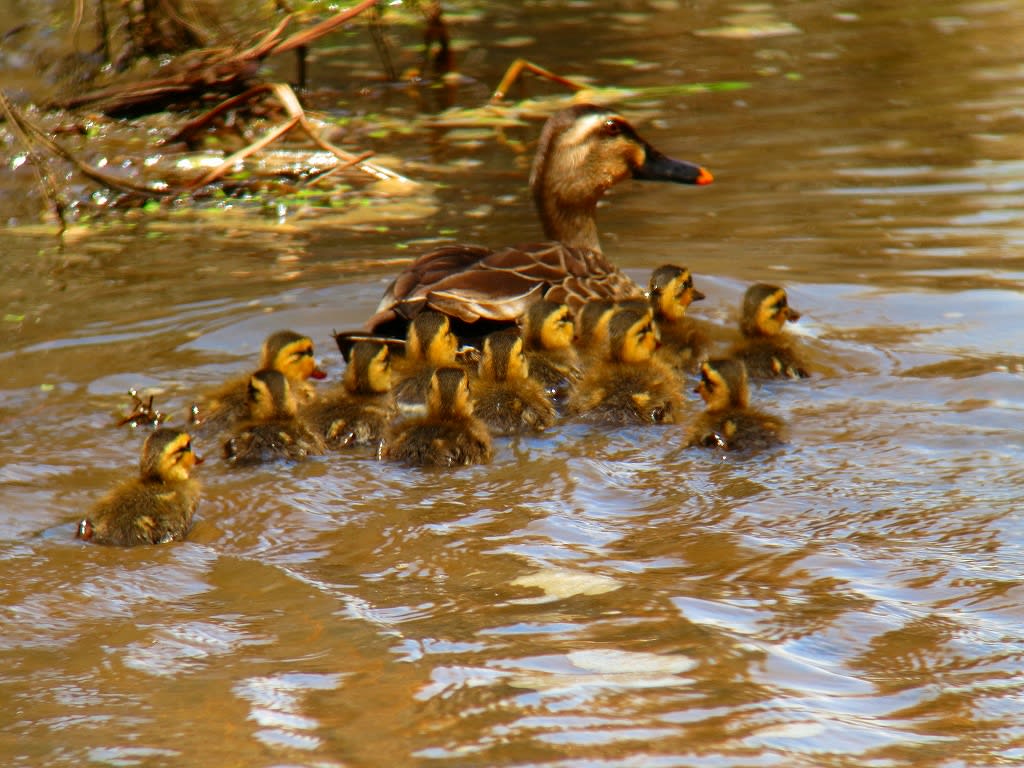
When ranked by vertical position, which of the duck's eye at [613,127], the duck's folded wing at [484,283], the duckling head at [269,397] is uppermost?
the duck's eye at [613,127]

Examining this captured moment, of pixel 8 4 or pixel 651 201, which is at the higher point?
pixel 8 4

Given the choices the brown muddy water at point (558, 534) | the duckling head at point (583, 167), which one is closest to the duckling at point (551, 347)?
the brown muddy water at point (558, 534)

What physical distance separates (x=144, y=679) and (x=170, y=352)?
3.23 m

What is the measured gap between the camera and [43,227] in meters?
8.69

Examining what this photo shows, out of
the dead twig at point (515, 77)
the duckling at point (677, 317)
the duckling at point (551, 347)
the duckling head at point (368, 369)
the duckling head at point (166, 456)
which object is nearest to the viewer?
the duckling head at point (166, 456)

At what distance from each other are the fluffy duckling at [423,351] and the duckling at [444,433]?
0.39 m

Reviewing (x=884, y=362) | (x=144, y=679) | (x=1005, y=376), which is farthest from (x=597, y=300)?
(x=144, y=679)

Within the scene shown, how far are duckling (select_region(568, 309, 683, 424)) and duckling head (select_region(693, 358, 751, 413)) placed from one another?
22 cm

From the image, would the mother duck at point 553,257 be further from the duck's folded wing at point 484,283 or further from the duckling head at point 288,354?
the duckling head at point 288,354

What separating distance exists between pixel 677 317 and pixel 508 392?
1384 millimetres

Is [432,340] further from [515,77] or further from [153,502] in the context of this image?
[515,77]

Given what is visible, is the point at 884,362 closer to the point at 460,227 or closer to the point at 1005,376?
the point at 1005,376

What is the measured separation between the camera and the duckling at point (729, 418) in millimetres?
5301

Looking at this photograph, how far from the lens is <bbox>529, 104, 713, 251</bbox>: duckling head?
303 inches
